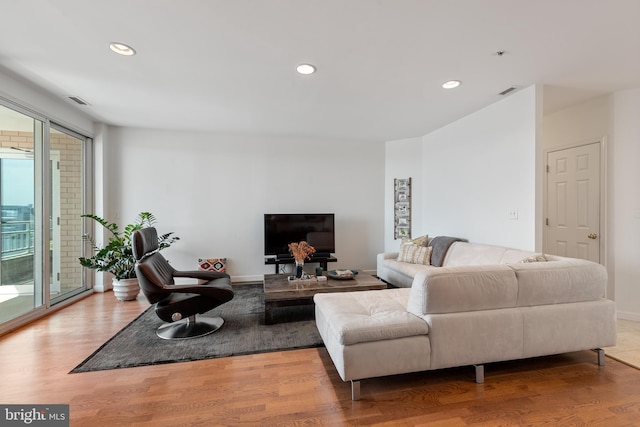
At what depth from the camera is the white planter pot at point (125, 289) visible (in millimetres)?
3756

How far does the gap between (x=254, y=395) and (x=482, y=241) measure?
324cm

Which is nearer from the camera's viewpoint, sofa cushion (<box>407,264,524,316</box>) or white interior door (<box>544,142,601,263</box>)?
sofa cushion (<box>407,264,524,316</box>)

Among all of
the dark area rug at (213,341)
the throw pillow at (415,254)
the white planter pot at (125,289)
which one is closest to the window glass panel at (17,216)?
the white planter pot at (125,289)

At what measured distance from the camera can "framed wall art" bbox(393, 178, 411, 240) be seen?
16.8ft

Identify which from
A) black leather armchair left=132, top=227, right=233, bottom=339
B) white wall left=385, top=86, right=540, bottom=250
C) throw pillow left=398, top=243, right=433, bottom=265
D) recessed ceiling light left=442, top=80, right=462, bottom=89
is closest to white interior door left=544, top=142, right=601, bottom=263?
white wall left=385, top=86, right=540, bottom=250

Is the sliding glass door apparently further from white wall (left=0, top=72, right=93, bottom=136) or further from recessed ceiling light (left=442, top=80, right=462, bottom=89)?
recessed ceiling light (left=442, top=80, right=462, bottom=89)

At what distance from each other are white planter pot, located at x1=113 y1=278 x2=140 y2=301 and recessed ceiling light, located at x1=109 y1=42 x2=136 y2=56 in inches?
111

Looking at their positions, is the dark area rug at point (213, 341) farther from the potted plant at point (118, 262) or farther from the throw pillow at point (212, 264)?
the throw pillow at point (212, 264)

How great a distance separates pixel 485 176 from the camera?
3.62 m

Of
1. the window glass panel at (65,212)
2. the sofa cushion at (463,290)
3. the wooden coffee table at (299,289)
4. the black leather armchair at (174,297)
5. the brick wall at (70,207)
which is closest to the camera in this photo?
the sofa cushion at (463,290)

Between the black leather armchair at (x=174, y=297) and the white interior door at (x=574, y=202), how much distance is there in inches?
164

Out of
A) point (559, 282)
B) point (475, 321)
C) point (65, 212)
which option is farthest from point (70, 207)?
point (559, 282)

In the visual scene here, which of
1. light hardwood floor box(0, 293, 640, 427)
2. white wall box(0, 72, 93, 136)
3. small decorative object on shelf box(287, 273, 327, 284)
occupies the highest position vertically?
white wall box(0, 72, 93, 136)

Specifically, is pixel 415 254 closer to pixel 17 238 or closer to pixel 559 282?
pixel 559 282
